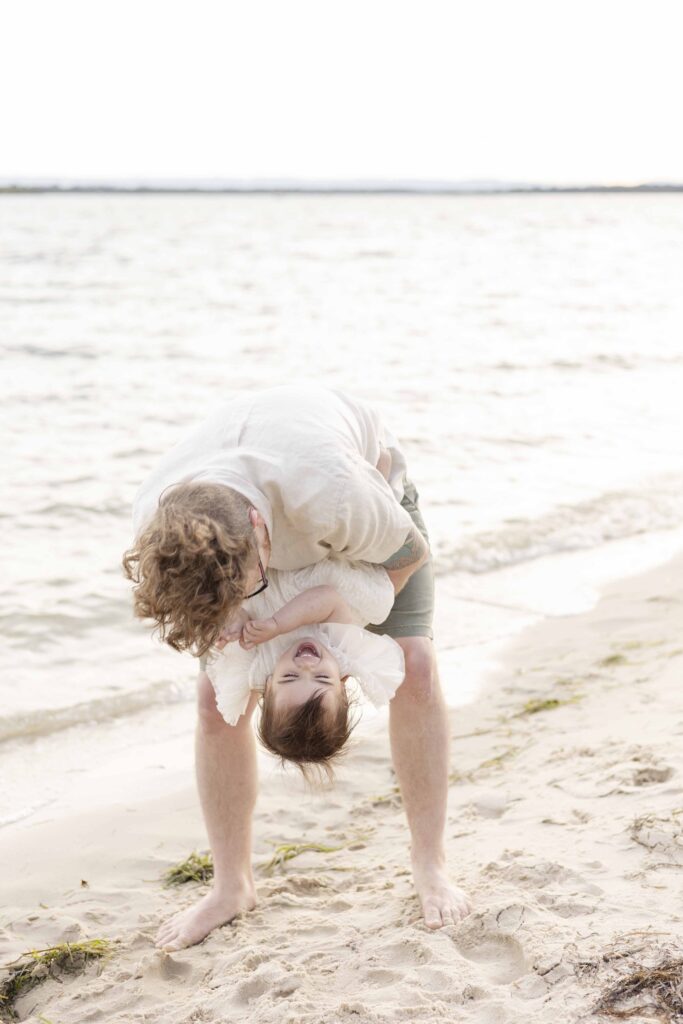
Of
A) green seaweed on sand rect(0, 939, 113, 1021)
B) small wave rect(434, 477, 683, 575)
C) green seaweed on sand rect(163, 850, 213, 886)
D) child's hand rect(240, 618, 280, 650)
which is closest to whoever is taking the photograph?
child's hand rect(240, 618, 280, 650)

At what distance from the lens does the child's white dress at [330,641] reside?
2.52 metres

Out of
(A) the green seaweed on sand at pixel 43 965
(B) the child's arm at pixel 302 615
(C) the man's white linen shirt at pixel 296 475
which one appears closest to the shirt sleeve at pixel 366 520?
(C) the man's white linen shirt at pixel 296 475

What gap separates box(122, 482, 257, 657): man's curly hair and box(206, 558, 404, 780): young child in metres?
0.22

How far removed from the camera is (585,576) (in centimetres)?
621

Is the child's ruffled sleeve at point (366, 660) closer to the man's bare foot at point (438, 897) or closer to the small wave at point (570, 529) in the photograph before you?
the man's bare foot at point (438, 897)

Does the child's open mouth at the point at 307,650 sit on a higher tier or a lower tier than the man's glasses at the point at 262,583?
lower

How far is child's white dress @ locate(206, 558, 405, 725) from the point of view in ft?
8.26

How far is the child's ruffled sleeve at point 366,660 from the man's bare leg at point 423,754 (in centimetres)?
18

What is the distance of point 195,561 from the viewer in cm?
217

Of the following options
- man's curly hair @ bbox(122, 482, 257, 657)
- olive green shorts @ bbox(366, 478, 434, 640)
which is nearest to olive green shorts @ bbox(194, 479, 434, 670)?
olive green shorts @ bbox(366, 478, 434, 640)

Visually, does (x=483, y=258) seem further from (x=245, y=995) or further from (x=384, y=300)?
(x=245, y=995)

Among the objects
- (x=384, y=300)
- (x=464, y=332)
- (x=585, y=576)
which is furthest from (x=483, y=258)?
(x=585, y=576)

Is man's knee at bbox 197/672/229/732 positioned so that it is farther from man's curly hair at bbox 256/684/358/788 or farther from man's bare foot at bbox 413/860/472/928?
man's bare foot at bbox 413/860/472/928

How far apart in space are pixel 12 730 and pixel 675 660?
2718mm
